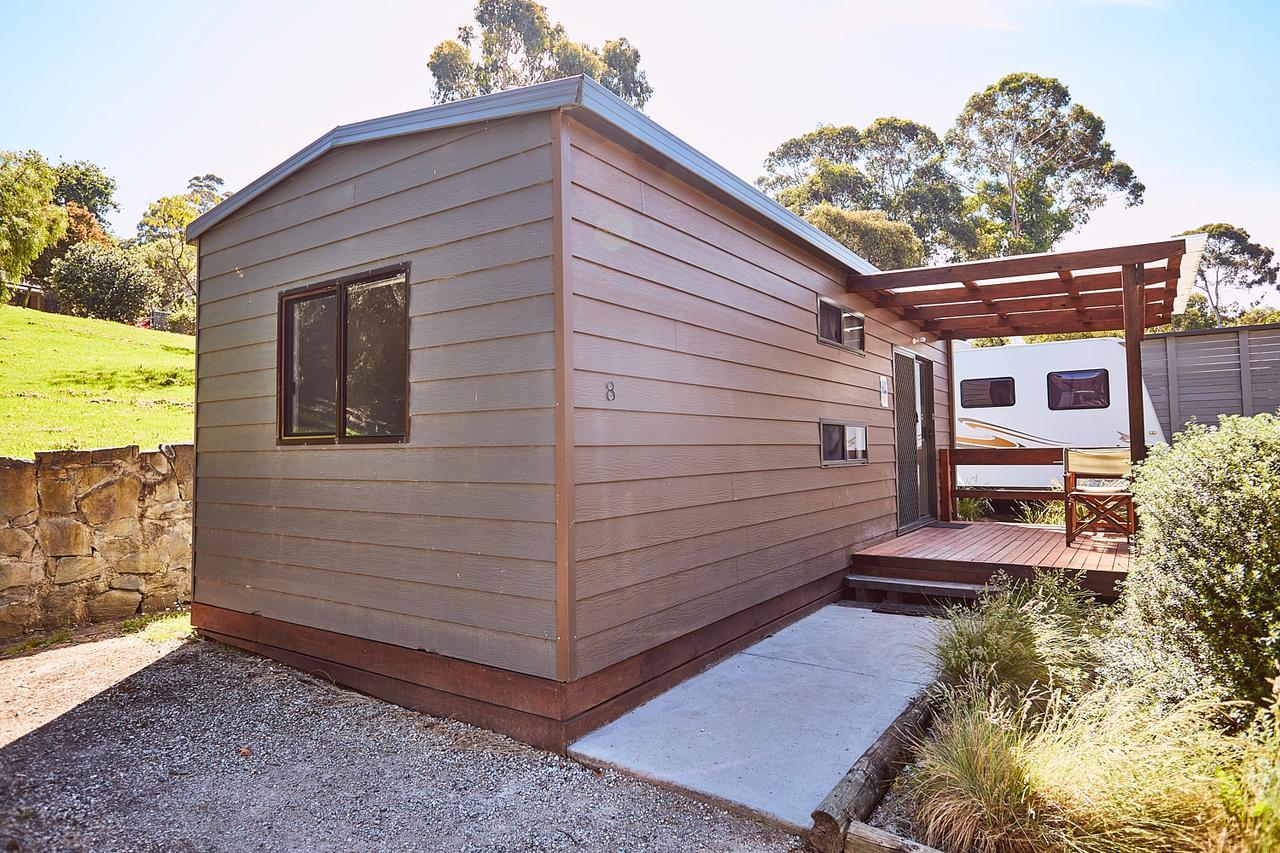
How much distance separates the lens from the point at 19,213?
1291cm

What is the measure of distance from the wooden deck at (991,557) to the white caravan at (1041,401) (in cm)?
311

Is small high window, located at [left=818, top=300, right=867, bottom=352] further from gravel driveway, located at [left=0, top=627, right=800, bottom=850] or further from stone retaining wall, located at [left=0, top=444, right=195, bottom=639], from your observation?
stone retaining wall, located at [left=0, top=444, right=195, bottom=639]

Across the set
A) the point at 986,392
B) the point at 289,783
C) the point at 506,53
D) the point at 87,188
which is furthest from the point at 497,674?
the point at 87,188

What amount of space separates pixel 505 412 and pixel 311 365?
5.48 feet

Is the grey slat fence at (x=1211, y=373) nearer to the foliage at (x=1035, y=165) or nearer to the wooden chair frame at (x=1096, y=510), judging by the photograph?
the wooden chair frame at (x=1096, y=510)

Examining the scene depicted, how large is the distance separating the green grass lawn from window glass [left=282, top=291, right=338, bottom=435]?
2.06 m

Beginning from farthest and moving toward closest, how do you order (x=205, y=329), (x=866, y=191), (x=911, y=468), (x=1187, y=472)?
1. (x=866, y=191)
2. (x=911, y=468)
3. (x=205, y=329)
4. (x=1187, y=472)

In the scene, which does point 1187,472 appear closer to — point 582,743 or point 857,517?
point 582,743

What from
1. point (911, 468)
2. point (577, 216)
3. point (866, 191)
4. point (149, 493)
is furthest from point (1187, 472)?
point (866, 191)

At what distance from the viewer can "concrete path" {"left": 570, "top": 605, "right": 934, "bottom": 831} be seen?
2723mm

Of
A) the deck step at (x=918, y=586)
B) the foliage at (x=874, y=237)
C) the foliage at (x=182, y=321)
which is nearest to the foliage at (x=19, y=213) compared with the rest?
the foliage at (x=182, y=321)

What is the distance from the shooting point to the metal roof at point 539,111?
314 centimetres

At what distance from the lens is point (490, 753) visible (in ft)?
10.2

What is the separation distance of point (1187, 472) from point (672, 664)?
2469mm
